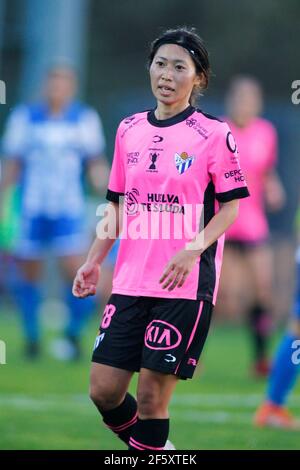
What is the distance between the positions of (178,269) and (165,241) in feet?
0.91

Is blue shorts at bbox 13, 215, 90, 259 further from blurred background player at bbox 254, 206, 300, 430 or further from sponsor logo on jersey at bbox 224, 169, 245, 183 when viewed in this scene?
sponsor logo on jersey at bbox 224, 169, 245, 183

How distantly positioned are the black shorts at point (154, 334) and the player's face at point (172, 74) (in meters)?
0.89

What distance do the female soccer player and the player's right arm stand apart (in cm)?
17

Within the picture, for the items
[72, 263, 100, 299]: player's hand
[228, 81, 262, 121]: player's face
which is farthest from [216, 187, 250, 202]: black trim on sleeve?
[228, 81, 262, 121]: player's face

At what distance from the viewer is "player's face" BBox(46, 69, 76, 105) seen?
410 inches

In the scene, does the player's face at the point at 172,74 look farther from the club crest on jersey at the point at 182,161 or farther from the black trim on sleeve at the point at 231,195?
the black trim on sleeve at the point at 231,195

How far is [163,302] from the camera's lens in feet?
17.0

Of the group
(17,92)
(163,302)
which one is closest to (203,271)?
(163,302)

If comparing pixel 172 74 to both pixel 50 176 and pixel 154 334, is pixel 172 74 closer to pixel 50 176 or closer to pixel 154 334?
pixel 154 334

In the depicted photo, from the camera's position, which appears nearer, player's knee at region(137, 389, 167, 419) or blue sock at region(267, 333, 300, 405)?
player's knee at region(137, 389, 167, 419)

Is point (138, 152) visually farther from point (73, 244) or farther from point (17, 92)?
point (17, 92)

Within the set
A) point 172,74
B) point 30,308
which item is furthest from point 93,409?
point 172,74

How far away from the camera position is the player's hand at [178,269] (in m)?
5.00

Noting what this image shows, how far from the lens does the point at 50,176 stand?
10531mm
